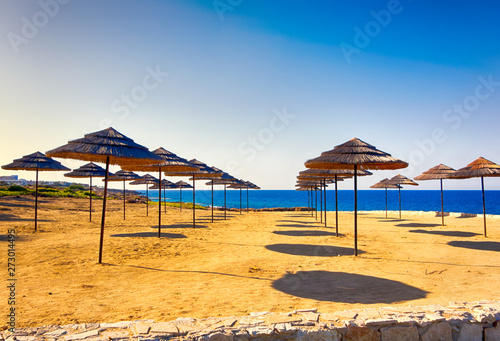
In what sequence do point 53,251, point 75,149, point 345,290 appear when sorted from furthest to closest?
1. point 53,251
2. point 75,149
3. point 345,290

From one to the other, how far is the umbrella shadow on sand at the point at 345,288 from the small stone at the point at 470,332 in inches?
38.6

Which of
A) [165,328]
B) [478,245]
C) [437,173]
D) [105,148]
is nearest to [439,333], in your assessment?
[165,328]

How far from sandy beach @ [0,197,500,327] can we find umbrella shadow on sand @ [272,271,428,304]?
18 mm

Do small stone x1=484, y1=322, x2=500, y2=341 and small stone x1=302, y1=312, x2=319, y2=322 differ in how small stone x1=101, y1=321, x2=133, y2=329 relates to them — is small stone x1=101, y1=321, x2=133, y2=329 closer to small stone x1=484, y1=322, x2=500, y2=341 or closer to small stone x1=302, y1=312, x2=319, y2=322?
small stone x1=302, y1=312, x2=319, y2=322

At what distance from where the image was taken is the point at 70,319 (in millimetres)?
4176

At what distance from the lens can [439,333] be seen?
416cm

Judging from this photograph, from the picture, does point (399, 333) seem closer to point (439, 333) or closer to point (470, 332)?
point (439, 333)

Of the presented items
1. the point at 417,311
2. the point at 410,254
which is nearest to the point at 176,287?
the point at 417,311

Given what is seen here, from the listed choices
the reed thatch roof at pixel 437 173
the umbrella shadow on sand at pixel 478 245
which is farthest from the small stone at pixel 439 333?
the reed thatch roof at pixel 437 173

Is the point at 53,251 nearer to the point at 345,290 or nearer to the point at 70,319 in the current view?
the point at 70,319

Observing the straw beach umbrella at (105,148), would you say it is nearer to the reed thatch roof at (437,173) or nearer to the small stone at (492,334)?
the small stone at (492,334)

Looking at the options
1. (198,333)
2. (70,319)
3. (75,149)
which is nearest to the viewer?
(198,333)

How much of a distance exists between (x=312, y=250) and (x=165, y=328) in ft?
20.6

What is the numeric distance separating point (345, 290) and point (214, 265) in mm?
2994
